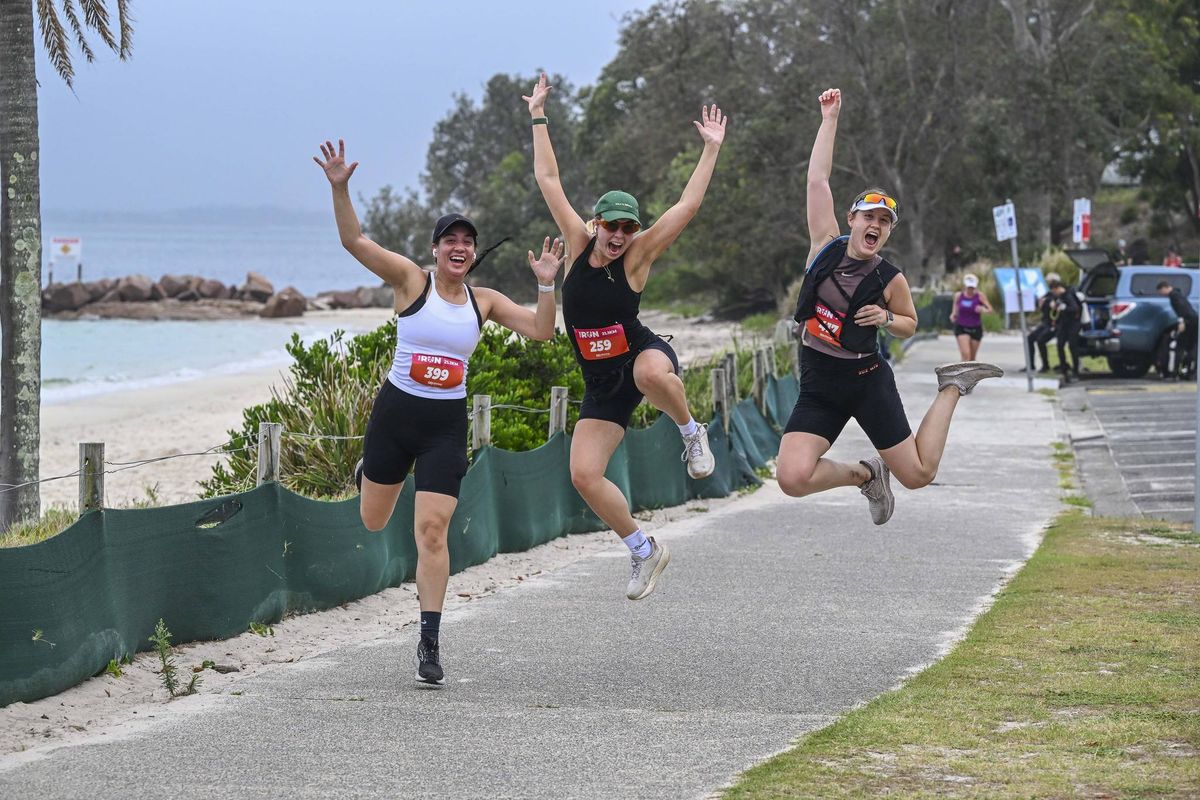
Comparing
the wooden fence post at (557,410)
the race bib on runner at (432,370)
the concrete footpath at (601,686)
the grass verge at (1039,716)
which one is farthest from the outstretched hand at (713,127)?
the wooden fence post at (557,410)

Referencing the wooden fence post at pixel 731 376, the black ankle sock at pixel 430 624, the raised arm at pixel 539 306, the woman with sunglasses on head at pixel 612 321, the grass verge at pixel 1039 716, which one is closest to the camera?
the grass verge at pixel 1039 716

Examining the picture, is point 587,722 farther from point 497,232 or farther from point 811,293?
point 497,232

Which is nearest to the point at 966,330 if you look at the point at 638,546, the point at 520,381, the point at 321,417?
the point at 520,381

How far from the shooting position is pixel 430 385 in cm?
754

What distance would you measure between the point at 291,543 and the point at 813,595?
3.23 metres

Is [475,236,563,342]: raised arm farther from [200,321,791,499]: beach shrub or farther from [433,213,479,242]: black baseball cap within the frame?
[200,321,791,499]: beach shrub

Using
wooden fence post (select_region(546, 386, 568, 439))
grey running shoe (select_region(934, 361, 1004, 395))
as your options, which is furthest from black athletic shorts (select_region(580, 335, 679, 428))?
wooden fence post (select_region(546, 386, 568, 439))

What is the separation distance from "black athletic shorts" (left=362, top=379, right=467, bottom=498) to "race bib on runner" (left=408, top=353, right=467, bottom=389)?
0.09 metres

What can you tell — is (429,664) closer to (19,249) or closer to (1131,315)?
(19,249)

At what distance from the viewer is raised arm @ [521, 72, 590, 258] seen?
25.9 feet

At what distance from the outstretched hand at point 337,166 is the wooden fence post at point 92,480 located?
174cm

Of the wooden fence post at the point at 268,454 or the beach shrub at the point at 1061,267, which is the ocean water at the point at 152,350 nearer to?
the beach shrub at the point at 1061,267

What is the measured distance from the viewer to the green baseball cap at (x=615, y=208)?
7.87 meters

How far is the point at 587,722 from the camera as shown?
685 cm
